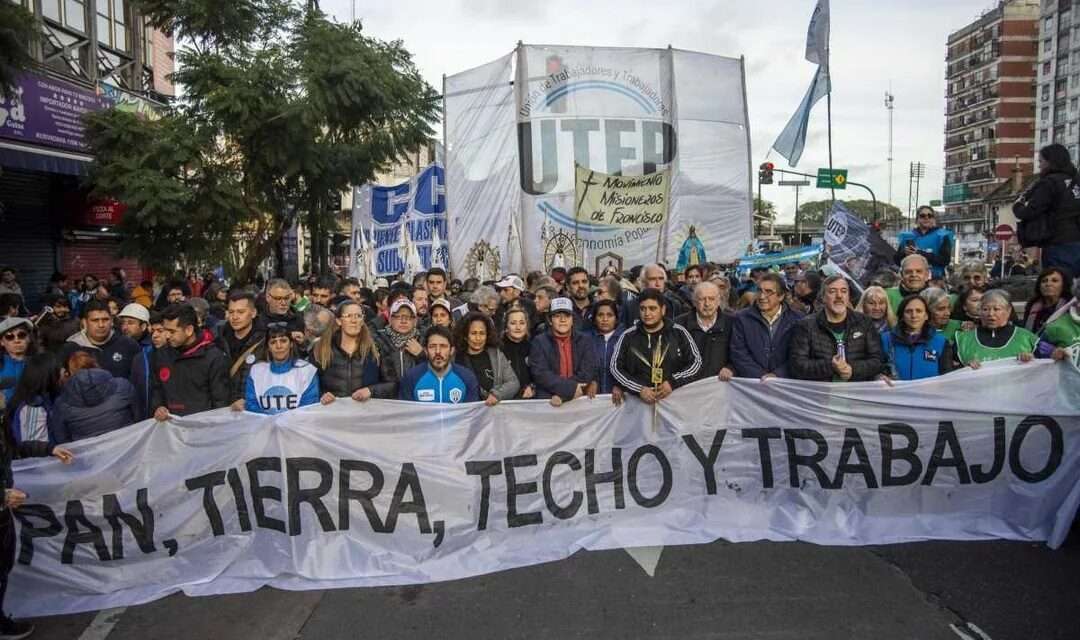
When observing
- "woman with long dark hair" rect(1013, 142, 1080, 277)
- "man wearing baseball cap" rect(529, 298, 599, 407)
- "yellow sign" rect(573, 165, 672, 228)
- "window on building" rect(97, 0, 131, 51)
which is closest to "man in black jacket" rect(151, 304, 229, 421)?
"man wearing baseball cap" rect(529, 298, 599, 407)

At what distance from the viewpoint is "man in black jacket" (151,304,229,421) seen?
17.8ft

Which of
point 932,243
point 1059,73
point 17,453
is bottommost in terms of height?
point 17,453

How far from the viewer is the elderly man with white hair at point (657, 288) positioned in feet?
25.8

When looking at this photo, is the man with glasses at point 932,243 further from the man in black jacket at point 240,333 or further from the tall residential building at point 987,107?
the tall residential building at point 987,107

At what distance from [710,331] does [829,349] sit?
2.62ft

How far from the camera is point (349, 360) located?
18.4 ft

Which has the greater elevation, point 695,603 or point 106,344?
point 106,344

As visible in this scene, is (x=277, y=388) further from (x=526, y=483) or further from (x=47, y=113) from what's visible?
(x=47, y=113)

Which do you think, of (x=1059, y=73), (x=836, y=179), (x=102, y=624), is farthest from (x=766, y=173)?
(x=1059, y=73)

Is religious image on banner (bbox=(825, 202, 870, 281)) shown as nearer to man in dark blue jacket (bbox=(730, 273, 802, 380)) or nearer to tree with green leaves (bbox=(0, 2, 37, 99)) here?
man in dark blue jacket (bbox=(730, 273, 802, 380))

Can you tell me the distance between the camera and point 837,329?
5.81 m

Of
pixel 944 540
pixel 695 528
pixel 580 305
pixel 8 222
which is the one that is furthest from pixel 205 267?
pixel 944 540

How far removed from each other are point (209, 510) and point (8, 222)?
16016mm

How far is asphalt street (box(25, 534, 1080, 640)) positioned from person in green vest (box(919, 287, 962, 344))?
1.67m
